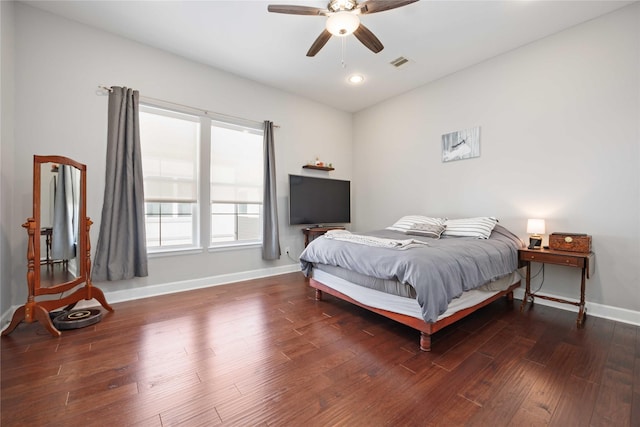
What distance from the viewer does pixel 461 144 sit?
3.72 metres

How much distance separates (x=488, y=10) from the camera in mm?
2590

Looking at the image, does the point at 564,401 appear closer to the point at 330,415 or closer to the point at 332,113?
the point at 330,415

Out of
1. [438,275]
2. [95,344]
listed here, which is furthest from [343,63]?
[95,344]

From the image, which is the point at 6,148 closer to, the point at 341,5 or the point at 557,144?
the point at 341,5

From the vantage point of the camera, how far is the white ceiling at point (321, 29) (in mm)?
2561

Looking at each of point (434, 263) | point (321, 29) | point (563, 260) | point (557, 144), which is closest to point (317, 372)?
point (434, 263)

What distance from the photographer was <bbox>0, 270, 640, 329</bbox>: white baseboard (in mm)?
2484

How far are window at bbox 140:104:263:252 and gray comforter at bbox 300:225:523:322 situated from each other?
166 cm

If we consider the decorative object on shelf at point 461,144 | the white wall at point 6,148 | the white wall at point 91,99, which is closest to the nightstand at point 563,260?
the decorative object on shelf at point 461,144

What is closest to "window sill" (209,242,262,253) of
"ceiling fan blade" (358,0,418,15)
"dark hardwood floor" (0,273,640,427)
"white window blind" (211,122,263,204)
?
"white window blind" (211,122,263,204)

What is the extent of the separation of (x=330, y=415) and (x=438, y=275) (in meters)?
1.17

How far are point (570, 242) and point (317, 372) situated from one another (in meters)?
2.75

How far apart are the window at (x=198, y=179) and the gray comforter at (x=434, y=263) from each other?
1.66 m

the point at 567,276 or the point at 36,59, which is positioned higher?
the point at 36,59
